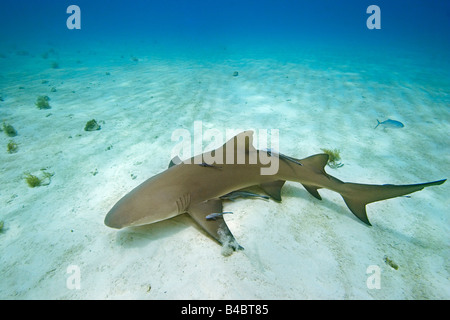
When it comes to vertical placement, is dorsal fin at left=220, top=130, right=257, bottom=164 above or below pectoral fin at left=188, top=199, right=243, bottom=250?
above

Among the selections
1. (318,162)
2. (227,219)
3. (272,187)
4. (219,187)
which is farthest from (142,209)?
(318,162)

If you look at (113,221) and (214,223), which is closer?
(113,221)

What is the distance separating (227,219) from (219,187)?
0.48 m

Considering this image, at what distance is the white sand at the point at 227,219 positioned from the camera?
2162 millimetres

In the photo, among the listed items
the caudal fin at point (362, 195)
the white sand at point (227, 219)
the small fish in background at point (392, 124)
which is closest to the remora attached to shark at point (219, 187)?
the caudal fin at point (362, 195)

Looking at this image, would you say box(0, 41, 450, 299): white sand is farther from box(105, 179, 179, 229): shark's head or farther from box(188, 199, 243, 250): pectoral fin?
box(105, 179, 179, 229): shark's head

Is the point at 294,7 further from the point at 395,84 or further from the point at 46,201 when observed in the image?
the point at 46,201

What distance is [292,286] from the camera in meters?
2.11

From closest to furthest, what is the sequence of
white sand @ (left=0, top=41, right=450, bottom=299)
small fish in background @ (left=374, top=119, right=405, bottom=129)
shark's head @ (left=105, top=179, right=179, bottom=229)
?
white sand @ (left=0, top=41, right=450, bottom=299), shark's head @ (left=105, top=179, right=179, bottom=229), small fish in background @ (left=374, top=119, right=405, bottom=129)

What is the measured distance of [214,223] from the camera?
251cm

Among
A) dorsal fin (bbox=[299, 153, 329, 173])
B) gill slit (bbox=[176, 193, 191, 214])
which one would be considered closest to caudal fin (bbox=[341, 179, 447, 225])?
dorsal fin (bbox=[299, 153, 329, 173])

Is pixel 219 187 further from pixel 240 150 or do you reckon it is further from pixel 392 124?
pixel 392 124

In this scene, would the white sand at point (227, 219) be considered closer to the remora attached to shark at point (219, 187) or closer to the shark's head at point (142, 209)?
the remora attached to shark at point (219, 187)

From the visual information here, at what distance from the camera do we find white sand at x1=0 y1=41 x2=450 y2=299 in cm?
216
